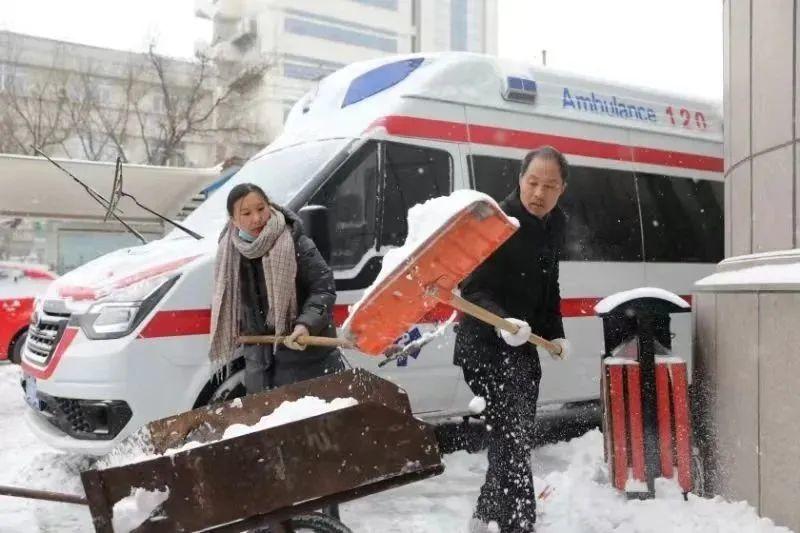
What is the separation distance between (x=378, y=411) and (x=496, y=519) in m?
1.65

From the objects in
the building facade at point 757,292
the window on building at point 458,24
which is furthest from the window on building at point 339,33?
the building facade at point 757,292

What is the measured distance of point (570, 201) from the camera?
585 centimetres

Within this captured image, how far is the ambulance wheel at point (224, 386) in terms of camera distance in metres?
4.37

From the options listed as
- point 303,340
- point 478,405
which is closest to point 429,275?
point 303,340

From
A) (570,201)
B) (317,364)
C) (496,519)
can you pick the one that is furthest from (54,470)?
(570,201)

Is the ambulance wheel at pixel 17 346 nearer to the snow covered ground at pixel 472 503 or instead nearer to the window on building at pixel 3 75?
the snow covered ground at pixel 472 503

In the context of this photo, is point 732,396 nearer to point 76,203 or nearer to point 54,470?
point 54,470

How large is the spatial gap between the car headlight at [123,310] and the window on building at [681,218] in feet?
13.2

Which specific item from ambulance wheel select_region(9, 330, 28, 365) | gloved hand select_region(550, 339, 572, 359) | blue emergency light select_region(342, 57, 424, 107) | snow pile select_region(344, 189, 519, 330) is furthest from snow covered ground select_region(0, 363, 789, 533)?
ambulance wheel select_region(9, 330, 28, 365)

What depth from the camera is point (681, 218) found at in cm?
641

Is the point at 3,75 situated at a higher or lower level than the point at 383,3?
lower

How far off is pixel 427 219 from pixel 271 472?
116 cm

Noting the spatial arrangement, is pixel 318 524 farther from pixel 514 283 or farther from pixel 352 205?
pixel 352 205

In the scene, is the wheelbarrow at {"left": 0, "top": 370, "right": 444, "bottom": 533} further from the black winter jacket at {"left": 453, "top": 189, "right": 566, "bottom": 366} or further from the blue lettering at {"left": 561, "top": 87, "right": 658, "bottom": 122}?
the blue lettering at {"left": 561, "top": 87, "right": 658, "bottom": 122}
